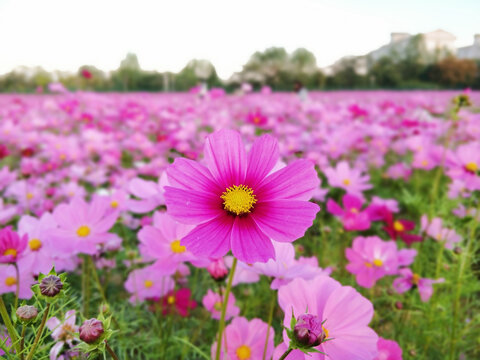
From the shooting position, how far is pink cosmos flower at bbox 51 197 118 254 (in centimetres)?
67

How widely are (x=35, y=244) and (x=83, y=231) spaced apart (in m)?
0.10

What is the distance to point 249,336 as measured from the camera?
2.16 feet

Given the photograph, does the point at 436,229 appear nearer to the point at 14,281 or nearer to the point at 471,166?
the point at 471,166

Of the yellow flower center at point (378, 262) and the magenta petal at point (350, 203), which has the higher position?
the magenta petal at point (350, 203)

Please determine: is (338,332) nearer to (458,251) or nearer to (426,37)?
(458,251)

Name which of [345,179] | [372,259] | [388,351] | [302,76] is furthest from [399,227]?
[302,76]

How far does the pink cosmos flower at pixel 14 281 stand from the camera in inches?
23.6

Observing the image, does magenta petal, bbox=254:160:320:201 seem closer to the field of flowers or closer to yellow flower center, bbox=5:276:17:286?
the field of flowers

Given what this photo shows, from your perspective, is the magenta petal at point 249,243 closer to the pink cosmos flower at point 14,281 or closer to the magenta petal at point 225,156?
the magenta petal at point 225,156

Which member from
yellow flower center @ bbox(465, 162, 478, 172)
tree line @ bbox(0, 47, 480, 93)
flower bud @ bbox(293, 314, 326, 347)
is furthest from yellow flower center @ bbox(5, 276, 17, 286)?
tree line @ bbox(0, 47, 480, 93)

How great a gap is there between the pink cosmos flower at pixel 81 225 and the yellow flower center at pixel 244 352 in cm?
34

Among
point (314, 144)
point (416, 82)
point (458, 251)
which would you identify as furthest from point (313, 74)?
point (458, 251)

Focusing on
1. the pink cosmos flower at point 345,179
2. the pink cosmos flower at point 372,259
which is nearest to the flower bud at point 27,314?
the pink cosmos flower at point 372,259

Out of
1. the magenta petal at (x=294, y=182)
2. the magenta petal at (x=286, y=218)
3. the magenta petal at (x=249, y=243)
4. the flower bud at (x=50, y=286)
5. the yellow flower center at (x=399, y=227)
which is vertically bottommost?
the yellow flower center at (x=399, y=227)
